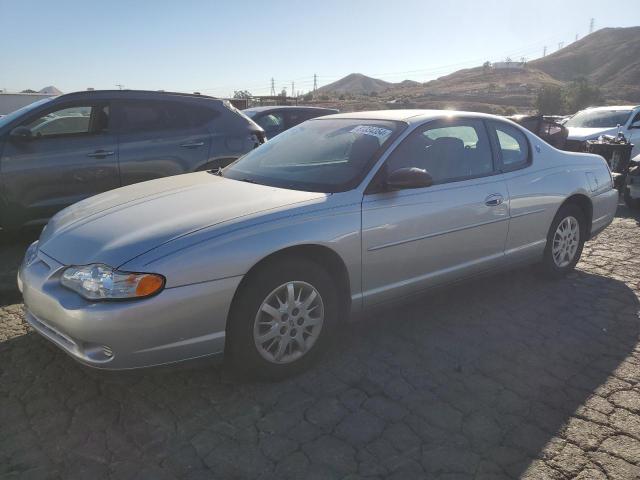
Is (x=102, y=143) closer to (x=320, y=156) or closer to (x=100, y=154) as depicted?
(x=100, y=154)

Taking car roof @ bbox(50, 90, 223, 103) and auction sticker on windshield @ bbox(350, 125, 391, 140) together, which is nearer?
auction sticker on windshield @ bbox(350, 125, 391, 140)

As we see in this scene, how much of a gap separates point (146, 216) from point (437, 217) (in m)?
1.95

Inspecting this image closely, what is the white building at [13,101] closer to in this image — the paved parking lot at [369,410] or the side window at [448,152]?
the paved parking lot at [369,410]

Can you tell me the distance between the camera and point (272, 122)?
1016 centimetres

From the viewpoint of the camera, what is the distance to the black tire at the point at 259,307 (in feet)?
→ 9.59

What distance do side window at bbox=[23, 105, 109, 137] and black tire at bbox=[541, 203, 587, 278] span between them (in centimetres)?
478

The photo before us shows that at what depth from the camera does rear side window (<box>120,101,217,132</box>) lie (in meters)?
6.12

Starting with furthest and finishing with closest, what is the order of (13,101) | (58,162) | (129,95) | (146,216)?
(13,101)
(129,95)
(58,162)
(146,216)

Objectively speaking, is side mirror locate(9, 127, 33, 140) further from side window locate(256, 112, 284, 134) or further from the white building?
the white building

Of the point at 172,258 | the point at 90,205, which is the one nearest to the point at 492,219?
the point at 172,258

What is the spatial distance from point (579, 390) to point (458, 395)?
28.5 inches

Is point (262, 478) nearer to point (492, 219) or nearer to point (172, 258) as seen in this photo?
point (172, 258)

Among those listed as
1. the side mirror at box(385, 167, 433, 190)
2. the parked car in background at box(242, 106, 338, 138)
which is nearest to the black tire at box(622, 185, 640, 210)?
the parked car in background at box(242, 106, 338, 138)

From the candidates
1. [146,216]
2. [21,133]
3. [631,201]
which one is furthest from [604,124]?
[146,216]
